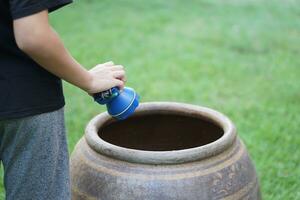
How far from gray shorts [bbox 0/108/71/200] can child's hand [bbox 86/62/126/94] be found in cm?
13

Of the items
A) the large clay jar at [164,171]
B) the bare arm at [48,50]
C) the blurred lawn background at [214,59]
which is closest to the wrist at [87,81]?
the bare arm at [48,50]

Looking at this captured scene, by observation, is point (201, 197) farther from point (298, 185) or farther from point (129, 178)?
point (298, 185)

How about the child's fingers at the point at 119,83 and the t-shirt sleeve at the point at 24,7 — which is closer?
the t-shirt sleeve at the point at 24,7

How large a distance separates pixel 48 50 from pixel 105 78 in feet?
0.97

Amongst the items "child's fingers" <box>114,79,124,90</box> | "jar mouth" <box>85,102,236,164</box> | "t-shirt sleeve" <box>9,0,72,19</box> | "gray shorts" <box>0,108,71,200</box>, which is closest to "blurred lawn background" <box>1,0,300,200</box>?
"jar mouth" <box>85,102,236,164</box>

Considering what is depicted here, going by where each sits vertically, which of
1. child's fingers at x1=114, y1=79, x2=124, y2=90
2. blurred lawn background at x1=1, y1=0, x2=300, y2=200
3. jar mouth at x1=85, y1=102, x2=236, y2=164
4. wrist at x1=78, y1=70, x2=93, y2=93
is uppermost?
wrist at x1=78, y1=70, x2=93, y2=93

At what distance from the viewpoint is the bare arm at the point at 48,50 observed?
1.54m

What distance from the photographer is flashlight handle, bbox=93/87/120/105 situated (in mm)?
1865

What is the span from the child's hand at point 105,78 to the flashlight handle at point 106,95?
0.02 metres

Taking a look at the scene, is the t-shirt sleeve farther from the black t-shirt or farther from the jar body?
the jar body

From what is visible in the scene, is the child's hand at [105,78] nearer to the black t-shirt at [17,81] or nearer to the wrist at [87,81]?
the wrist at [87,81]

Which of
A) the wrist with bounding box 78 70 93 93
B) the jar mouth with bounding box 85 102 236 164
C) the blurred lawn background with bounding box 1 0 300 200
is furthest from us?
the blurred lawn background with bounding box 1 0 300 200

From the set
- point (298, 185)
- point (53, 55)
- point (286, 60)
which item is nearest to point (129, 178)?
point (53, 55)

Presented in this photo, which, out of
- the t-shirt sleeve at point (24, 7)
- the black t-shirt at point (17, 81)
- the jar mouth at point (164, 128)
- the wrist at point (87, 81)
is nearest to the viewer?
the t-shirt sleeve at point (24, 7)
